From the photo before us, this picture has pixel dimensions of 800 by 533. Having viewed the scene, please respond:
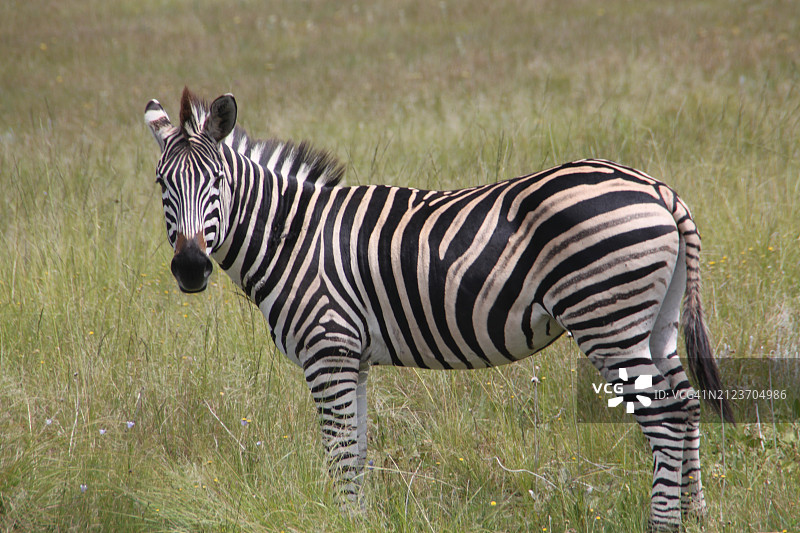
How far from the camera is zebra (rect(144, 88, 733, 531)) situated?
10.5 ft

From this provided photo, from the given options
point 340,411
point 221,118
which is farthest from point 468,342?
point 221,118

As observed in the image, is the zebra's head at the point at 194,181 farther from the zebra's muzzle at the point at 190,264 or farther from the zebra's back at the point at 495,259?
the zebra's back at the point at 495,259

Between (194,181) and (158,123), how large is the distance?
1.98 feet

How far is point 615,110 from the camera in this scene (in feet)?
28.5

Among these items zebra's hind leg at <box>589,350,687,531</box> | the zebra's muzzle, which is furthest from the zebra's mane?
zebra's hind leg at <box>589,350,687,531</box>

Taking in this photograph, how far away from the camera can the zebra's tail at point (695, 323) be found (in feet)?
10.7

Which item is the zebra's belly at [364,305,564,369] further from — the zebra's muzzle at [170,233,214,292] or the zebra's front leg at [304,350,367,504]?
the zebra's muzzle at [170,233,214,292]

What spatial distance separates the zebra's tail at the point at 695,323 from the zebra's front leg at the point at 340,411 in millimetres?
1638

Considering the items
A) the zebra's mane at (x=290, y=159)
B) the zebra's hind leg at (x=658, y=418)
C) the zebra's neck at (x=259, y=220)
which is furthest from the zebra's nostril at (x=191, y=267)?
the zebra's hind leg at (x=658, y=418)

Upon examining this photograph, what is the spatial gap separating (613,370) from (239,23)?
16.0m

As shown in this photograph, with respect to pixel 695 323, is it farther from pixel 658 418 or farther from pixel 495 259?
pixel 495 259

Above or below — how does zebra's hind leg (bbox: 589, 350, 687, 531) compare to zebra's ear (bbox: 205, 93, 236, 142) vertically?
below

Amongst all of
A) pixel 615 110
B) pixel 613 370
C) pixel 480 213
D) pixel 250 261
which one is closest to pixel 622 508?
pixel 613 370

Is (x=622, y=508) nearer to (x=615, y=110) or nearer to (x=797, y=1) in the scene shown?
(x=615, y=110)
